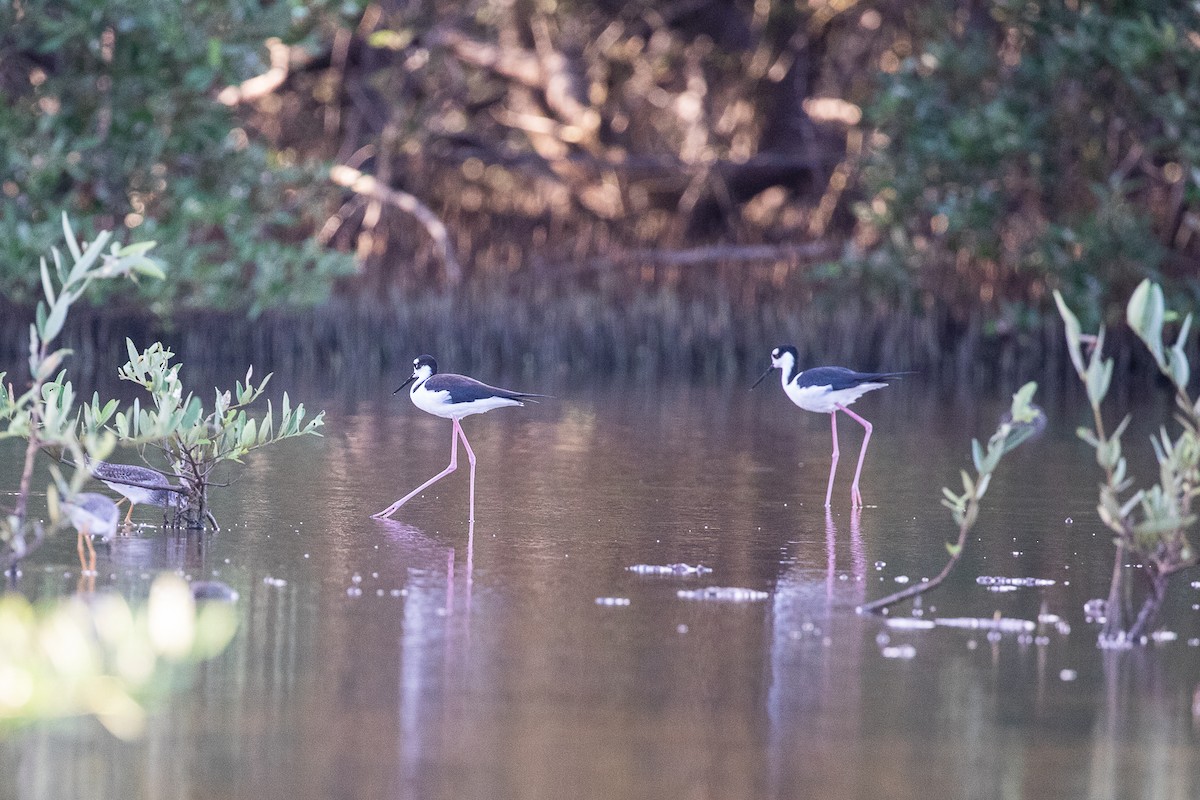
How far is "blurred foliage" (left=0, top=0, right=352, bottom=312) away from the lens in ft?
39.3

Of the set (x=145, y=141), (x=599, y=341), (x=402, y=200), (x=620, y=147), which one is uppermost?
(x=620, y=147)

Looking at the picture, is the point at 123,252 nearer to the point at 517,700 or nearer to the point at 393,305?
the point at 517,700

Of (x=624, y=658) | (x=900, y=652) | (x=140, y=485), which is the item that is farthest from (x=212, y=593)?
(x=900, y=652)

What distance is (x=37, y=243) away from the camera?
1159 centimetres

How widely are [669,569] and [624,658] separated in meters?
1.29

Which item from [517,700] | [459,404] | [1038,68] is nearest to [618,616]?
[517,700]

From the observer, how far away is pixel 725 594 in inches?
229

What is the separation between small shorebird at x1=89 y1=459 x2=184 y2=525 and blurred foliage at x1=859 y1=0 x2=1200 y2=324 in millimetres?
8243

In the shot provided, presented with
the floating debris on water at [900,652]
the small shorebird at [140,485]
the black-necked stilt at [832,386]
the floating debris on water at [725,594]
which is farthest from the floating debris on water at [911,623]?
the black-necked stilt at [832,386]

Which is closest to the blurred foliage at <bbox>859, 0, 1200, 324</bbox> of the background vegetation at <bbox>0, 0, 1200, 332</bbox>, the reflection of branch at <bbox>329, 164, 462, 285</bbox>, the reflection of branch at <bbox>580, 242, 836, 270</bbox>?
the background vegetation at <bbox>0, 0, 1200, 332</bbox>

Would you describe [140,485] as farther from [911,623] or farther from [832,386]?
[832,386]

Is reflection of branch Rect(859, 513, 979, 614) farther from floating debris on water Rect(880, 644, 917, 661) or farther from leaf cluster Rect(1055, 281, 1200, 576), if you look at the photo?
leaf cluster Rect(1055, 281, 1200, 576)

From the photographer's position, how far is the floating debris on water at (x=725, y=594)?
5.75 meters

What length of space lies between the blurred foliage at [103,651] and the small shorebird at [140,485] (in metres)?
1.09
